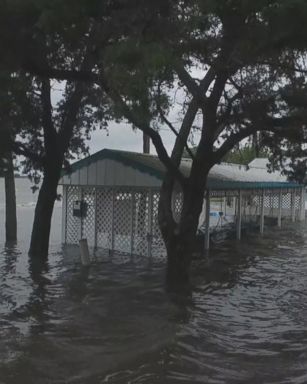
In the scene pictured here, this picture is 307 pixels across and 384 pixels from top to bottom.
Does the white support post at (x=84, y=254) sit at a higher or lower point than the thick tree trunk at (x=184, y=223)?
lower

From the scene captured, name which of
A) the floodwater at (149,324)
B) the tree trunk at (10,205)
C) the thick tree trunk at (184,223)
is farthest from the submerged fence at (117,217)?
the thick tree trunk at (184,223)

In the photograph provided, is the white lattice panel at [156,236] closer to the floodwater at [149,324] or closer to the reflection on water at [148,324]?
the floodwater at [149,324]

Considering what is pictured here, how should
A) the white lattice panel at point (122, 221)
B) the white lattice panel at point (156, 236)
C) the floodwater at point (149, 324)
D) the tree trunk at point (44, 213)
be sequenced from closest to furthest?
the floodwater at point (149, 324) → the tree trunk at point (44, 213) → the white lattice panel at point (156, 236) → the white lattice panel at point (122, 221)

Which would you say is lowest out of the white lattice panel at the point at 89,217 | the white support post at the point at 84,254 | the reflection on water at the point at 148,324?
the reflection on water at the point at 148,324

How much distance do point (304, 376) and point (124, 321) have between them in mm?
3195

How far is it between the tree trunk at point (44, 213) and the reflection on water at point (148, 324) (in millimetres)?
946

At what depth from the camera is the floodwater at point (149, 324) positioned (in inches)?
262

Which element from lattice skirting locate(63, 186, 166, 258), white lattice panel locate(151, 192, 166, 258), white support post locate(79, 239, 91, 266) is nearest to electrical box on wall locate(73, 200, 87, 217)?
lattice skirting locate(63, 186, 166, 258)

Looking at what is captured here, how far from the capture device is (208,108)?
34.5 feet

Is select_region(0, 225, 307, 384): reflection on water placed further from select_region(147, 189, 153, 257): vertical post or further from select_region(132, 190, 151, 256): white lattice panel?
select_region(132, 190, 151, 256): white lattice panel

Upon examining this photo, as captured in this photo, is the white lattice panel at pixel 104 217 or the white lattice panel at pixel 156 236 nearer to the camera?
the white lattice panel at pixel 156 236

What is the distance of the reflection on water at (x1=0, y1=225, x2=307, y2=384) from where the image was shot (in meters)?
6.66

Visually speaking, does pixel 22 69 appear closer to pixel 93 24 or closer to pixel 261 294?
pixel 93 24

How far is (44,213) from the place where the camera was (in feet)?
51.5
